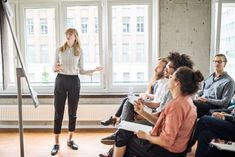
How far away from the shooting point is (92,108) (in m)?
4.07

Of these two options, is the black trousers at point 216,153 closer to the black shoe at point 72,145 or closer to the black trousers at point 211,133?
the black trousers at point 211,133

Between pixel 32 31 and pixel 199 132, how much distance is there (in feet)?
10.4

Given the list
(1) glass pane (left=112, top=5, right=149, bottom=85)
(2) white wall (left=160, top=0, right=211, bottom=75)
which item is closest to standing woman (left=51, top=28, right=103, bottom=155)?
(1) glass pane (left=112, top=5, right=149, bottom=85)

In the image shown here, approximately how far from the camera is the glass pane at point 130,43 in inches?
166

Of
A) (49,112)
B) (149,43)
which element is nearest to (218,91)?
(149,43)

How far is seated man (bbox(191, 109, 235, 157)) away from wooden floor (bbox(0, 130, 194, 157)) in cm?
85

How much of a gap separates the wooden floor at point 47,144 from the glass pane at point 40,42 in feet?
3.25

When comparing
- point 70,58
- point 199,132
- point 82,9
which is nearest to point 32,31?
point 82,9

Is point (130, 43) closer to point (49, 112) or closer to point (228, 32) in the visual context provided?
point (228, 32)

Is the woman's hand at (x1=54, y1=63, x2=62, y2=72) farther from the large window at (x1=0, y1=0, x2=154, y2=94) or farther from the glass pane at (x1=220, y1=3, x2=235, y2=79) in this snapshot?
the glass pane at (x1=220, y1=3, x2=235, y2=79)

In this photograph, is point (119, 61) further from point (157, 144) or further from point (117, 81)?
point (157, 144)

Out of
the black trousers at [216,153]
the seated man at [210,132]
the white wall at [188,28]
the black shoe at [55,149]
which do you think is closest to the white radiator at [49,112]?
the black shoe at [55,149]

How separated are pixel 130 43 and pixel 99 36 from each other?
520mm

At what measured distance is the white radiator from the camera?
4.05 m
